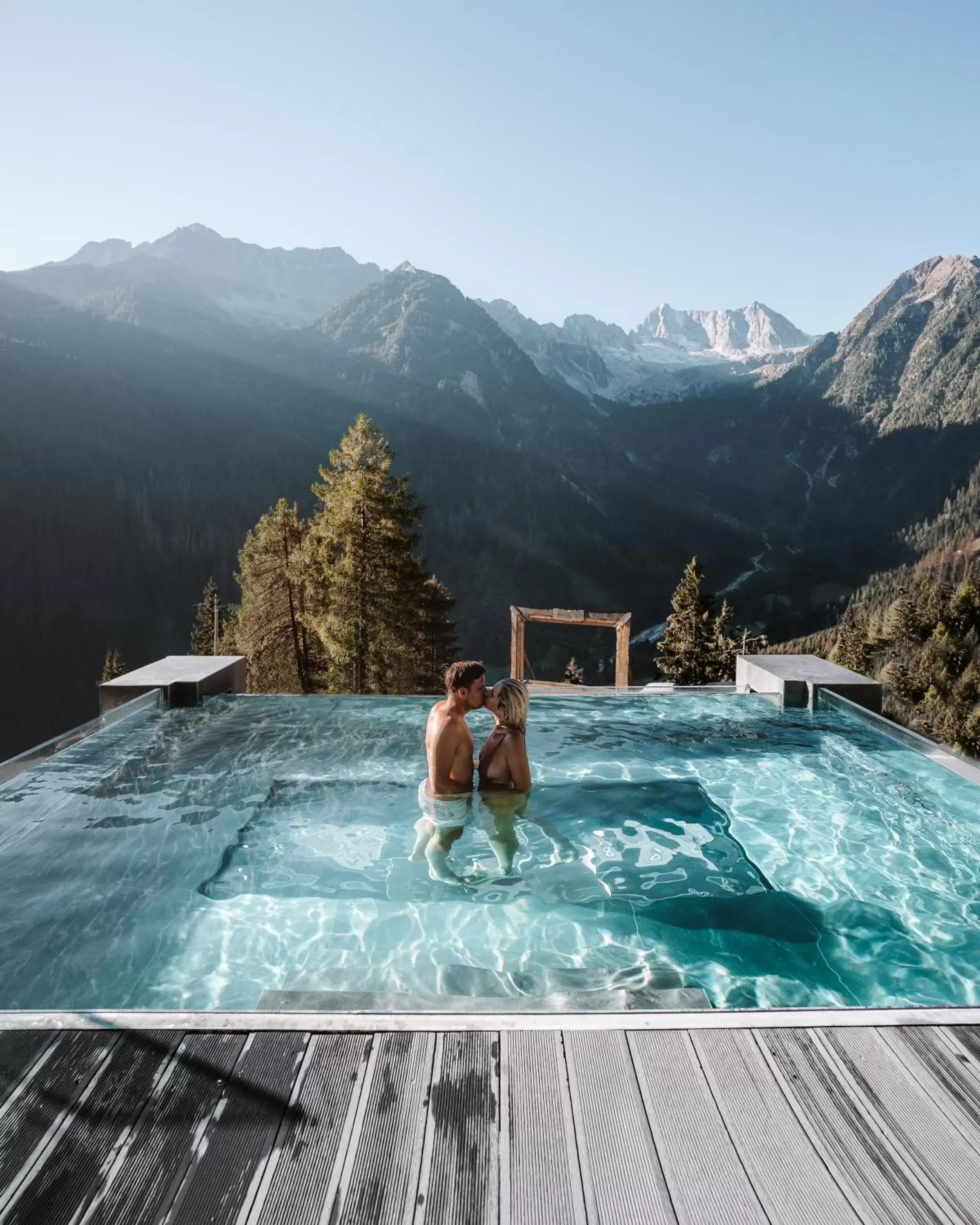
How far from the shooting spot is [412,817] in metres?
5.37

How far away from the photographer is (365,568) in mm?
16391

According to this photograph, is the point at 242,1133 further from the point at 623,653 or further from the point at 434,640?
the point at 434,640

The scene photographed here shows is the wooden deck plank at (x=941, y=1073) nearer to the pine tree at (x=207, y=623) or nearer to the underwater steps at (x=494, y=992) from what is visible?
the underwater steps at (x=494, y=992)

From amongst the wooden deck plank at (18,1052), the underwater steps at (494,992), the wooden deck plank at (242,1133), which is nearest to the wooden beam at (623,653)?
the underwater steps at (494,992)

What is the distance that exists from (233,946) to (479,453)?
15176cm

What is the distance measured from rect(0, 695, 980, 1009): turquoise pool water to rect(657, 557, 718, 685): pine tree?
82.5ft

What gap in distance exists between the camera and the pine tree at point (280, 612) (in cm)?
1909

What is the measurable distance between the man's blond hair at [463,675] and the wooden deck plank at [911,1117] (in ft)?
9.32

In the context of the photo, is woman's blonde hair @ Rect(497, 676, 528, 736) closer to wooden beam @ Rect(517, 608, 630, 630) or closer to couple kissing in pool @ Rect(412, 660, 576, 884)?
couple kissing in pool @ Rect(412, 660, 576, 884)

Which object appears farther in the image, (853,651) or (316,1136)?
(853,651)

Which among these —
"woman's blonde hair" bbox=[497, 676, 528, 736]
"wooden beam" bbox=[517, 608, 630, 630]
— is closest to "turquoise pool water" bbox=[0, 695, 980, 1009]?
"woman's blonde hair" bbox=[497, 676, 528, 736]

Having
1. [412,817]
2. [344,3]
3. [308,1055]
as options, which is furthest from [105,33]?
[308,1055]

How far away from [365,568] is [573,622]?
21.4 ft

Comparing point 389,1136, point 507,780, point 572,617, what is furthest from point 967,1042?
point 572,617
